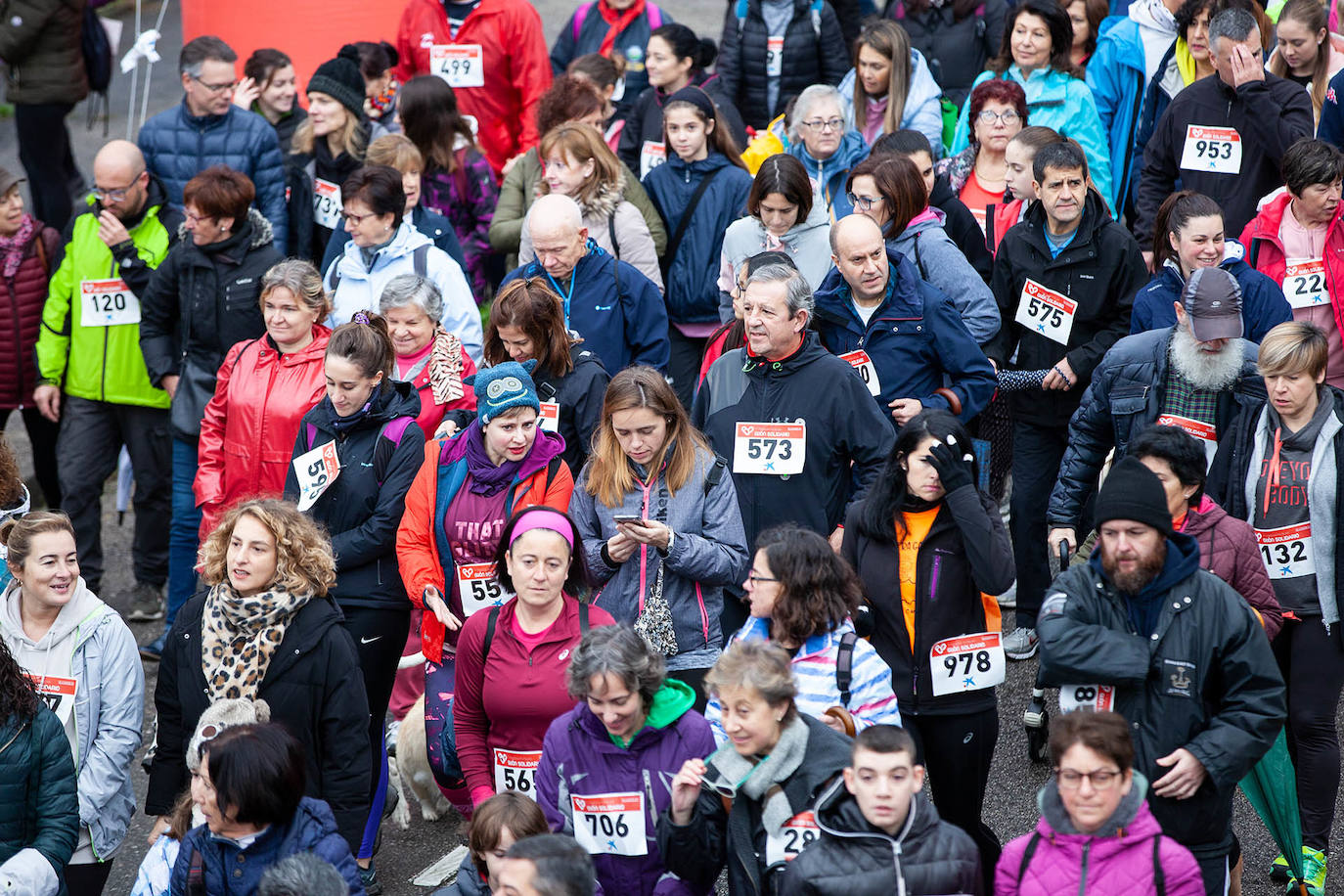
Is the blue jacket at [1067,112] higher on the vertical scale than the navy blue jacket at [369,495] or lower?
higher

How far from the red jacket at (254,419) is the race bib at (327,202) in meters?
2.04

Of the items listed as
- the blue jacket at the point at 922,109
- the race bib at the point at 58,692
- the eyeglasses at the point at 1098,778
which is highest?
the blue jacket at the point at 922,109

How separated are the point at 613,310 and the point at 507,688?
2.34 meters

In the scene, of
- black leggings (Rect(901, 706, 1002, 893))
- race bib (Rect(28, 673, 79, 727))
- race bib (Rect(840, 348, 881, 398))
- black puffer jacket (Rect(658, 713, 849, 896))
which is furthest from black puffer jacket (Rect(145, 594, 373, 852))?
race bib (Rect(840, 348, 881, 398))

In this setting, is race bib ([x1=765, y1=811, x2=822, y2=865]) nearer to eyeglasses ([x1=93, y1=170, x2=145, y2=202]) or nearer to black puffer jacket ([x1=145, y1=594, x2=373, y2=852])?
black puffer jacket ([x1=145, y1=594, x2=373, y2=852])

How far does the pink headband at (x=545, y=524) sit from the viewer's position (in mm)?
4944

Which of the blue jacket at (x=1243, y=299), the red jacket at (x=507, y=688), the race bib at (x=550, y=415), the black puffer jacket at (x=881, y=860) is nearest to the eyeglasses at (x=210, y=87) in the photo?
the race bib at (x=550, y=415)

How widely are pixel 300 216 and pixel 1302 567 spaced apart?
223 inches

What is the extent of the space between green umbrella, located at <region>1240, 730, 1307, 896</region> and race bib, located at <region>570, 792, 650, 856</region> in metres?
2.12

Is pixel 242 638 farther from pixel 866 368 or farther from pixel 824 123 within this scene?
pixel 824 123

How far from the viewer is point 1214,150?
7777 mm

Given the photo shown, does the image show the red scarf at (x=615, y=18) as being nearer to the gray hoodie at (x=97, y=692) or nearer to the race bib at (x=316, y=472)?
the race bib at (x=316, y=472)

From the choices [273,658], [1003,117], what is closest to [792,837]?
[273,658]

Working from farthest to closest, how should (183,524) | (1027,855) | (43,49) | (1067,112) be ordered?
(43,49)
(1067,112)
(183,524)
(1027,855)
